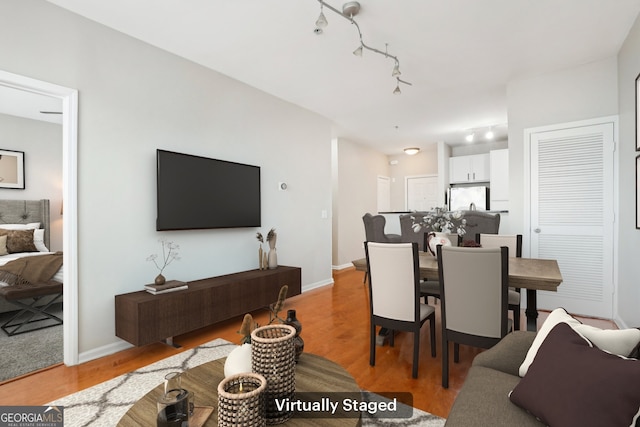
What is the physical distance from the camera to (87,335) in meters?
2.55

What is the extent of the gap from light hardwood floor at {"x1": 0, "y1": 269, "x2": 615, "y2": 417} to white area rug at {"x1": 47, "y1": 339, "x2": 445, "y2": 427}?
10 centimetres

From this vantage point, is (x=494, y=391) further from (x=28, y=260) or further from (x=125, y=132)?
(x=28, y=260)

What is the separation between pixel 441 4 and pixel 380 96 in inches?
74.4

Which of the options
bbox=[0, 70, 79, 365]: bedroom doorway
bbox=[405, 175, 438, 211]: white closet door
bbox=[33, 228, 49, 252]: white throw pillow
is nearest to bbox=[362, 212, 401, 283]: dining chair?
bbox=[405, 175, 438, 211]: white closet door

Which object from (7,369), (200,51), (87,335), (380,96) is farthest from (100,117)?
(380,96)

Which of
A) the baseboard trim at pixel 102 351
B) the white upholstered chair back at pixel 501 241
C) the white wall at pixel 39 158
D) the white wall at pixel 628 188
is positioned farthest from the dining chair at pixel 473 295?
the white wall at pixel 39 158

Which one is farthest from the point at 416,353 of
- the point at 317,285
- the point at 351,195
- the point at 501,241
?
the point at 351,195

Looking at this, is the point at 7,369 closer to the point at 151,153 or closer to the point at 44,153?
the point at 151,153

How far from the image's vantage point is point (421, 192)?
8.09m

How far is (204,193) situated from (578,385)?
319 centimetres

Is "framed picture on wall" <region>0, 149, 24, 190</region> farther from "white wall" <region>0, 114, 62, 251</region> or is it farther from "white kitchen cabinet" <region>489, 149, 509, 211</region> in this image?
"white kitchen cabinet" <region>489, 149, 509, 211</region>

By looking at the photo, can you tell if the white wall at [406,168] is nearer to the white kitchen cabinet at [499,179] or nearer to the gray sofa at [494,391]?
the white kitchen cabinet at [499,179]

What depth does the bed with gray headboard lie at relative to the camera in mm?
3002

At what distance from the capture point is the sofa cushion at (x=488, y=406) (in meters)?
1.08
